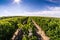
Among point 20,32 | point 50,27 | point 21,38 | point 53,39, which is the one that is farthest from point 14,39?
point 50,27

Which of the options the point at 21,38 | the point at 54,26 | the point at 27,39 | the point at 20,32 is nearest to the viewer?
the point at 27,39

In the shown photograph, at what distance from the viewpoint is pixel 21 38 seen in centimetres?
7706

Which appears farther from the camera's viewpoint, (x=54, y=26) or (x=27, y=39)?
(x=54, y=26)

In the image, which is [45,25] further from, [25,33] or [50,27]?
[25,33]

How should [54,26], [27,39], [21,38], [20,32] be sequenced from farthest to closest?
[54,26]
[20,32]
[21,38]
[27,39]

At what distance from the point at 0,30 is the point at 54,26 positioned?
3160 centimetres

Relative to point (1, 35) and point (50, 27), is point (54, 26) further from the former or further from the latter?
point (1, 35)

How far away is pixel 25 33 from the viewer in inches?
3159

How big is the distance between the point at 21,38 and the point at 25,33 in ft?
13.3

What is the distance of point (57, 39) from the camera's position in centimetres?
7538

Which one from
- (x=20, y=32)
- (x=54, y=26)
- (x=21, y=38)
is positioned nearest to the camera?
A: (x=21, y=38)

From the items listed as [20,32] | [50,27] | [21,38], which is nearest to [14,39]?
[21,38]

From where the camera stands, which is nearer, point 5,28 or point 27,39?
point 27,39

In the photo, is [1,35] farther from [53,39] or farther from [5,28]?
[53,39]
